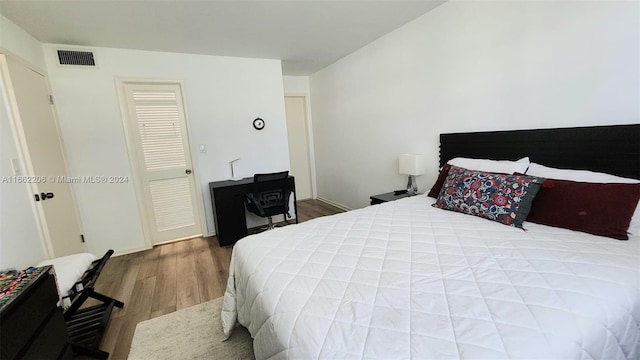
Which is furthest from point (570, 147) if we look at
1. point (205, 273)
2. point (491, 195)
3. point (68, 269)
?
point (68, 269)

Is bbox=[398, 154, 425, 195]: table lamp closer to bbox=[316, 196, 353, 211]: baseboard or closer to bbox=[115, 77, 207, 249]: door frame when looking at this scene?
bbox=[316, 196, 353, 211]: baseboard

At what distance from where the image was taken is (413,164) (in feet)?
9.18

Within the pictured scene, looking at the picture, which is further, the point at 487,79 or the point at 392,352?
the point at 487,79

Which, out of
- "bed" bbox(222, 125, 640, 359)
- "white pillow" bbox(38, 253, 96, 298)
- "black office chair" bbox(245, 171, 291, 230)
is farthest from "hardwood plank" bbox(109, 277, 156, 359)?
"black office chair" bbox(245, 171, 291, 230)

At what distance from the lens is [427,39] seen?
2.67 m

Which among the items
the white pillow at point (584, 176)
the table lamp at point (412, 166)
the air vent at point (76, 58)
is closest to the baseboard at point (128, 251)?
the air vent at point (76, 58)

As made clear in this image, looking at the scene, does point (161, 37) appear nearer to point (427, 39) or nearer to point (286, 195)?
point (286, 195)

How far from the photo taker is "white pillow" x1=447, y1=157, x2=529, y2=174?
76.9 inches

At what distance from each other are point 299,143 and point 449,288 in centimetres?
450

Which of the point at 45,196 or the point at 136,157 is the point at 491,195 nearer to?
the point at 45,196

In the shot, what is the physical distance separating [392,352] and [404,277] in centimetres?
42

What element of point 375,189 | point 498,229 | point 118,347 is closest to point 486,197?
point 498,229

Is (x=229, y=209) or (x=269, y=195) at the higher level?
(x=269, y=195)

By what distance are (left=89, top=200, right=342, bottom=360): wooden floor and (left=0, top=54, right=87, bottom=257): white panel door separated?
0.59 metres
